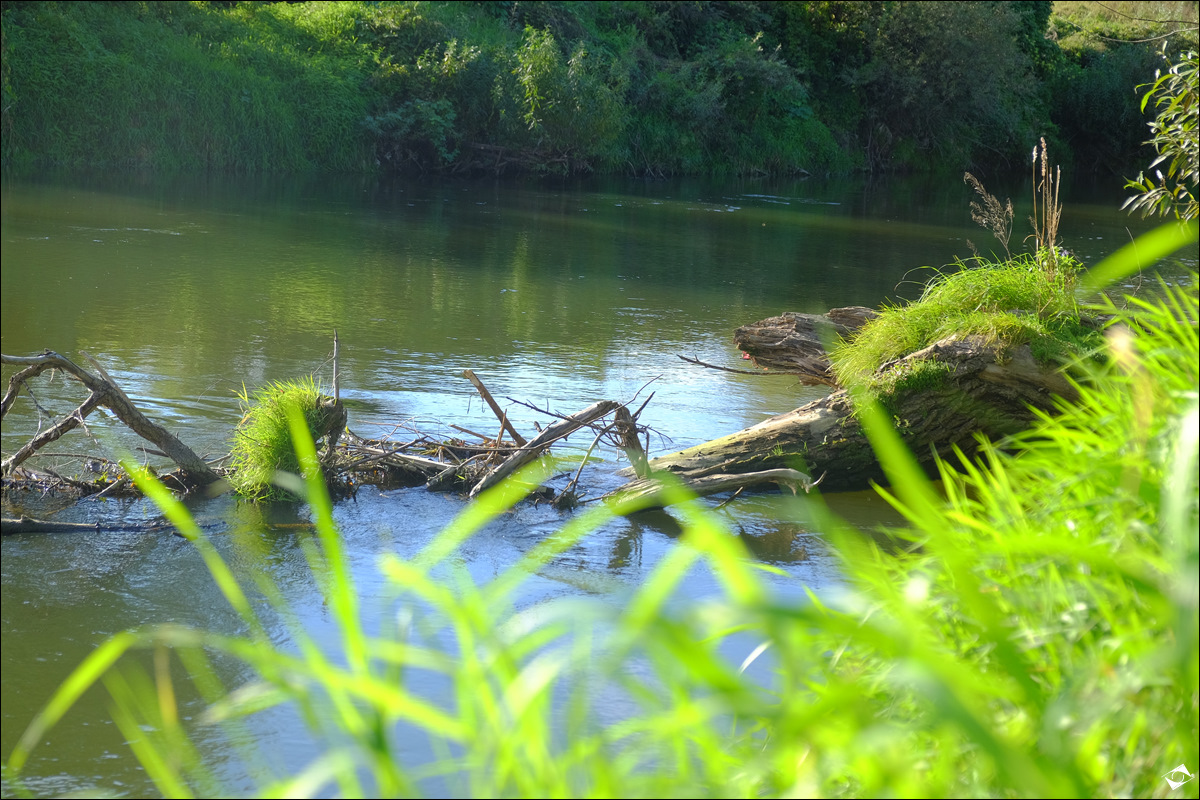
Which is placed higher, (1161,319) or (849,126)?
(849,126)

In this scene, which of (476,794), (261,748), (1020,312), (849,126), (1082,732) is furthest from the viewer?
(849,126)

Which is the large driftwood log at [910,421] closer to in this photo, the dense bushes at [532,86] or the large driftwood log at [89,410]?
the large driftwood log at [89,410]

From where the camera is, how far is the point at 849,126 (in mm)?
36938

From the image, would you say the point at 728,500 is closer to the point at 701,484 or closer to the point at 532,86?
the point at 701,484

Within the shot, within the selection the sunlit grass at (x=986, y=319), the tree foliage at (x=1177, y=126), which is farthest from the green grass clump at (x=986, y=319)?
the tree foliage at (x=1177, y=126)

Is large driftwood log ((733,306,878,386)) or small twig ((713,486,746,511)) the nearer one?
small twig ((713,486,746,511))

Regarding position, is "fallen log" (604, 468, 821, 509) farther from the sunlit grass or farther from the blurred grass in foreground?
the blurred grass in foreground

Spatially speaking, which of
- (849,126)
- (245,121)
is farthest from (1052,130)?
(245,121)

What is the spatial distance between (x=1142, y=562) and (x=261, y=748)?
2629 mm

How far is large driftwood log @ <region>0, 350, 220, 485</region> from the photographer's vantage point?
5.12 meters

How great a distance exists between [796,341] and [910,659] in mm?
5731

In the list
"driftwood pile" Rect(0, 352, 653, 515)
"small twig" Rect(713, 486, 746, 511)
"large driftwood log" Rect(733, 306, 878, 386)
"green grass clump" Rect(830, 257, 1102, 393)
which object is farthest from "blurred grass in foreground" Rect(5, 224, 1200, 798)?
"large driftwood log" Rect(733, 306, 878, 386)

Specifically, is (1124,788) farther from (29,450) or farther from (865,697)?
(29,450)

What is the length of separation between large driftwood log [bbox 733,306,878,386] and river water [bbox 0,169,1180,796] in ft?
2.24
